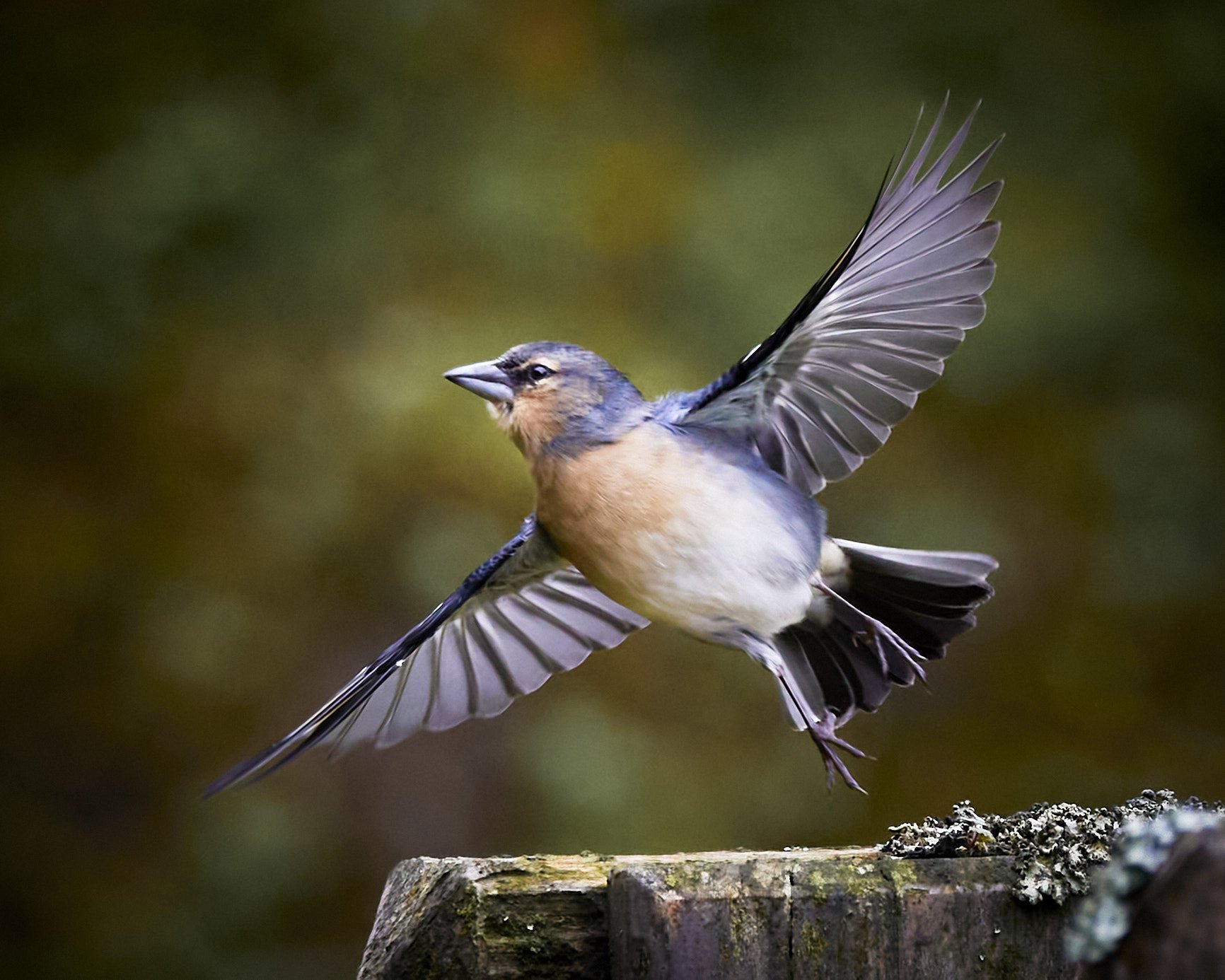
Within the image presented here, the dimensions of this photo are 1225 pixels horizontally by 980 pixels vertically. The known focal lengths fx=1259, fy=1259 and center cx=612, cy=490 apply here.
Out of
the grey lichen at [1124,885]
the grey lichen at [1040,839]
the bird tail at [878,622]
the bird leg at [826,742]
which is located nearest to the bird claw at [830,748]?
the bird leg at [826,742]

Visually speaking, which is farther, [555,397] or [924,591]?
[924,591]

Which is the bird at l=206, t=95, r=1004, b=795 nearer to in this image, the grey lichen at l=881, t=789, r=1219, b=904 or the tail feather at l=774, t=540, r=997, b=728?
the tail feather at l=774, t=540, r=997, b=728

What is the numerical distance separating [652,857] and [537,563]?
2.85 ft

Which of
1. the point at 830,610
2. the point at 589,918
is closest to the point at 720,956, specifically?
the point at 589,918

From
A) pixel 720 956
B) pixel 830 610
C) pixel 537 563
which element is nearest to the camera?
pixel 720 956

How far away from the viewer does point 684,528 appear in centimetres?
213

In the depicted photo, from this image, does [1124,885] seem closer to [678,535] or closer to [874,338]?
[678,535]

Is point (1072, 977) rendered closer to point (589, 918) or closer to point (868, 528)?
point (589, 918)

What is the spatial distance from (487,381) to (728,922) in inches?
44.0

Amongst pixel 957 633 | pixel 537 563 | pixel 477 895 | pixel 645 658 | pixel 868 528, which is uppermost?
pixel 868 528

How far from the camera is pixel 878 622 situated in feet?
7.95

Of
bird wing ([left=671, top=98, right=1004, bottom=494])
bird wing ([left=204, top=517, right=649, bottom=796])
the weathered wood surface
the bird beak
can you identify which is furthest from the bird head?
the weathered wood surface

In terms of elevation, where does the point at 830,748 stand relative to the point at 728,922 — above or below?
above

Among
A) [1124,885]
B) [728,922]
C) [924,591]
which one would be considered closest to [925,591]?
[924,591]
